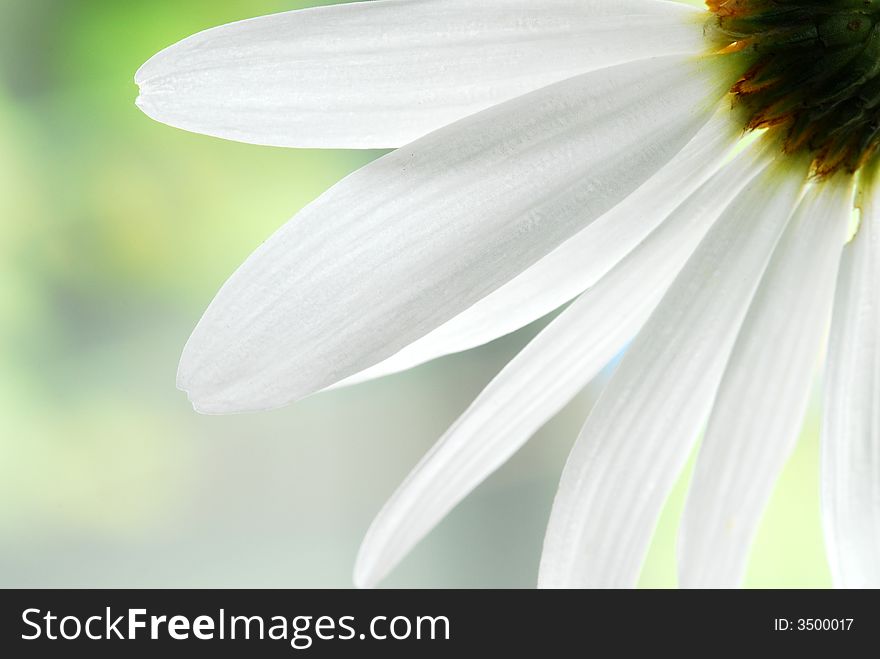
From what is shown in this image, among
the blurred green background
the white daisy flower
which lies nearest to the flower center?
the white daisy flower

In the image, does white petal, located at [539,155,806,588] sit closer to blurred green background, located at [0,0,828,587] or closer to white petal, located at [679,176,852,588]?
white petal, located at [679,176,852,588]

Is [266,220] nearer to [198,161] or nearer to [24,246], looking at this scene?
[198,161]

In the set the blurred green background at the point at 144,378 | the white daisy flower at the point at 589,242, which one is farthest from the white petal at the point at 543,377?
the blurred green background at the point at 144,378

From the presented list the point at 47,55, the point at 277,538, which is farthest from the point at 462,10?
the point at 277,538

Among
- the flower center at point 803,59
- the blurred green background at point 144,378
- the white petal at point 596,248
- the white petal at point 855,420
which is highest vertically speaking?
the blurred green background at point 144,378

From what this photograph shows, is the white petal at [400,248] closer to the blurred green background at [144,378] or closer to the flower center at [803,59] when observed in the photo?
the flower center at [803,59]
